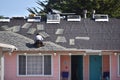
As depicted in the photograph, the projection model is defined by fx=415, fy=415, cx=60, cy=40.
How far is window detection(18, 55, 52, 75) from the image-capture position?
88.7 ft

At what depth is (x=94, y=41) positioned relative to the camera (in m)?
28.8

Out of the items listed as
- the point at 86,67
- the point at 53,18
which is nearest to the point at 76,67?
the point at 86,67

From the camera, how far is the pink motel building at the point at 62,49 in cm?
2694

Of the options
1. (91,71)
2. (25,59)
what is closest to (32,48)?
(25,59)

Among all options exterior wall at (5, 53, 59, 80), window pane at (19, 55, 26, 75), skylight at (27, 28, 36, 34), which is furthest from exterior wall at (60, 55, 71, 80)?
skylight at (27, 28, 36, 34)

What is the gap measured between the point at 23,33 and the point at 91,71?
559cm

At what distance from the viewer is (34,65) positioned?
2714 centimetres

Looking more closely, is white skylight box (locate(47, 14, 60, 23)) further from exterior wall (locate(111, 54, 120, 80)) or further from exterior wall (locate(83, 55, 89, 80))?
exterior wall (locate(111, 54, 120, 80))

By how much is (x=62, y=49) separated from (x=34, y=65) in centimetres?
218

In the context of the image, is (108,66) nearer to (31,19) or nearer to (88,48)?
(88,48)

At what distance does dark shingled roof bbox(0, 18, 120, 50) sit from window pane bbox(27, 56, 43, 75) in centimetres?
103

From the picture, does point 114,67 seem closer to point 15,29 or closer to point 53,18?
point 53,18

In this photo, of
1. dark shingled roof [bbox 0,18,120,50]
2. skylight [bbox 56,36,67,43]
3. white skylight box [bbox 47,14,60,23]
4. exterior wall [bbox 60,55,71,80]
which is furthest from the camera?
white skylight box [bbox 47,14,60,23]

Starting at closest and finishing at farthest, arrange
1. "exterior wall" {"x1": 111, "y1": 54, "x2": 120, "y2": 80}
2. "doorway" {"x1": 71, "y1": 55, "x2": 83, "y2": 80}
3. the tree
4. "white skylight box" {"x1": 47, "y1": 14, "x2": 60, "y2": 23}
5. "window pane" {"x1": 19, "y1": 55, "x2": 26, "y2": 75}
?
"window pane" {"x1": 19, "y1": 55, "x2": 26, "y2": 75}
"exterior wall" {"x1": 111, "y1": 54, "x2": 120, "y2": 80}
"doorway" {"x1": 71, "y1": 55, "x2": 83, "y2": 80}
"white skylight box" {"x1": 47, "y1": 14, "x2": 60, "y2": 23}
the tree
